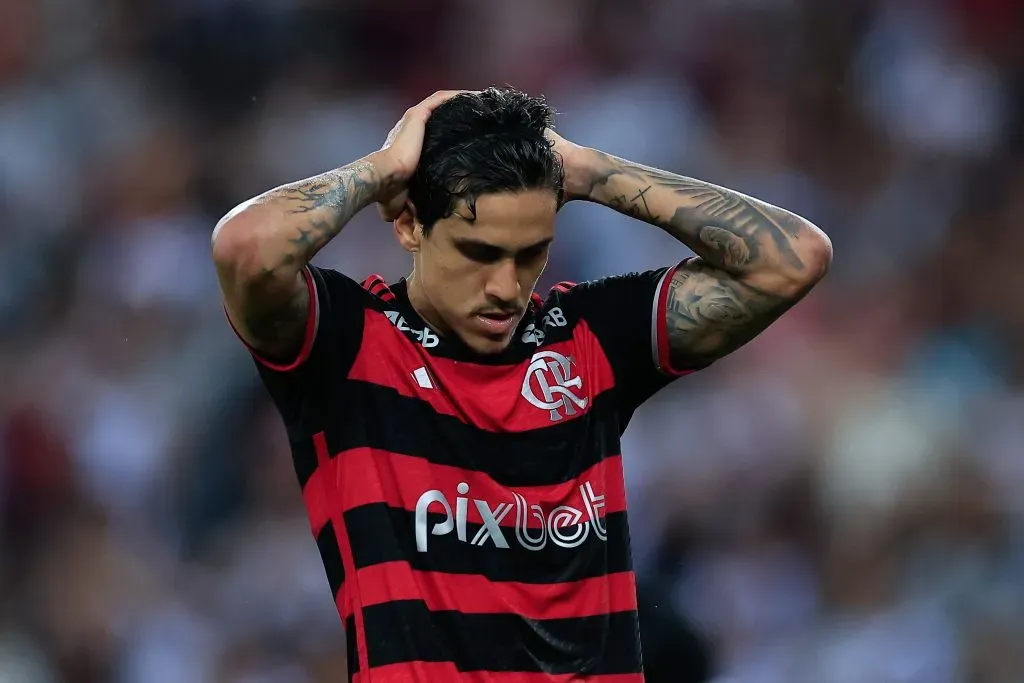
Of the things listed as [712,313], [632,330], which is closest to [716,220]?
[712,313]

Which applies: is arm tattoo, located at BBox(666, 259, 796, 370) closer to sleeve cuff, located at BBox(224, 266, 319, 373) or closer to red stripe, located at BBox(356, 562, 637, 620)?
red stripe, located at BBox(356, 562, 637, 620)

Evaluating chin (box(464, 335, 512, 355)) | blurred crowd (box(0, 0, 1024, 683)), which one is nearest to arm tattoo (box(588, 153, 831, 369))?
chin (box(464, 335, 512, 355))

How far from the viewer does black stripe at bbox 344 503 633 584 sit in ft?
8.67

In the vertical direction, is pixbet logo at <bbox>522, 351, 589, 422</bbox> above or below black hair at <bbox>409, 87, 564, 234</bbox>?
below

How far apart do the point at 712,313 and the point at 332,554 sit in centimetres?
101

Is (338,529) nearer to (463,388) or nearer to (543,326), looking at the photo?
(463,388)

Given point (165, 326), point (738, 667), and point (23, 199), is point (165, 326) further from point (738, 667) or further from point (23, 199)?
point (738, 667)

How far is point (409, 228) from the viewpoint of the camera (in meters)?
2.91

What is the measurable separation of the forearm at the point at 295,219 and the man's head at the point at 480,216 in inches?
5.1

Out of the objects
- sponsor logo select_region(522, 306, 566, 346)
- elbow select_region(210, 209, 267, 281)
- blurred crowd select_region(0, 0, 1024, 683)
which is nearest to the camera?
elbow select_region(210, 209, 267, 281)

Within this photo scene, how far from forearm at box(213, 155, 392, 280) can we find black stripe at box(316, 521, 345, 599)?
55 cm

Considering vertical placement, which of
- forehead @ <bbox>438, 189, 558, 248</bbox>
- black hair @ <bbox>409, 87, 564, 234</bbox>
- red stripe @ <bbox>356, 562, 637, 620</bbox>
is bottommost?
red stripe @ <bbox>356, 562, 637, 620</bbox>

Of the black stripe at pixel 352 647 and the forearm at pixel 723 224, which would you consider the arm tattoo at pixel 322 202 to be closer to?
the forearm at pixel 723 224

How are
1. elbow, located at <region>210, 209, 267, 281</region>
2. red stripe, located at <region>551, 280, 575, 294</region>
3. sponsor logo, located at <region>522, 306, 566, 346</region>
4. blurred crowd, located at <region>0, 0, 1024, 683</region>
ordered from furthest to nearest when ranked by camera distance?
blurred crowd, located at <region>0, 0, 1024, 683</region>
red stripe, located at <region>551, 280, 575, 294</region>
sponsor logo, located at <region>522, 306, 566, 346</region>
elbow, located at <region>210, 209, 267, 281</region>
